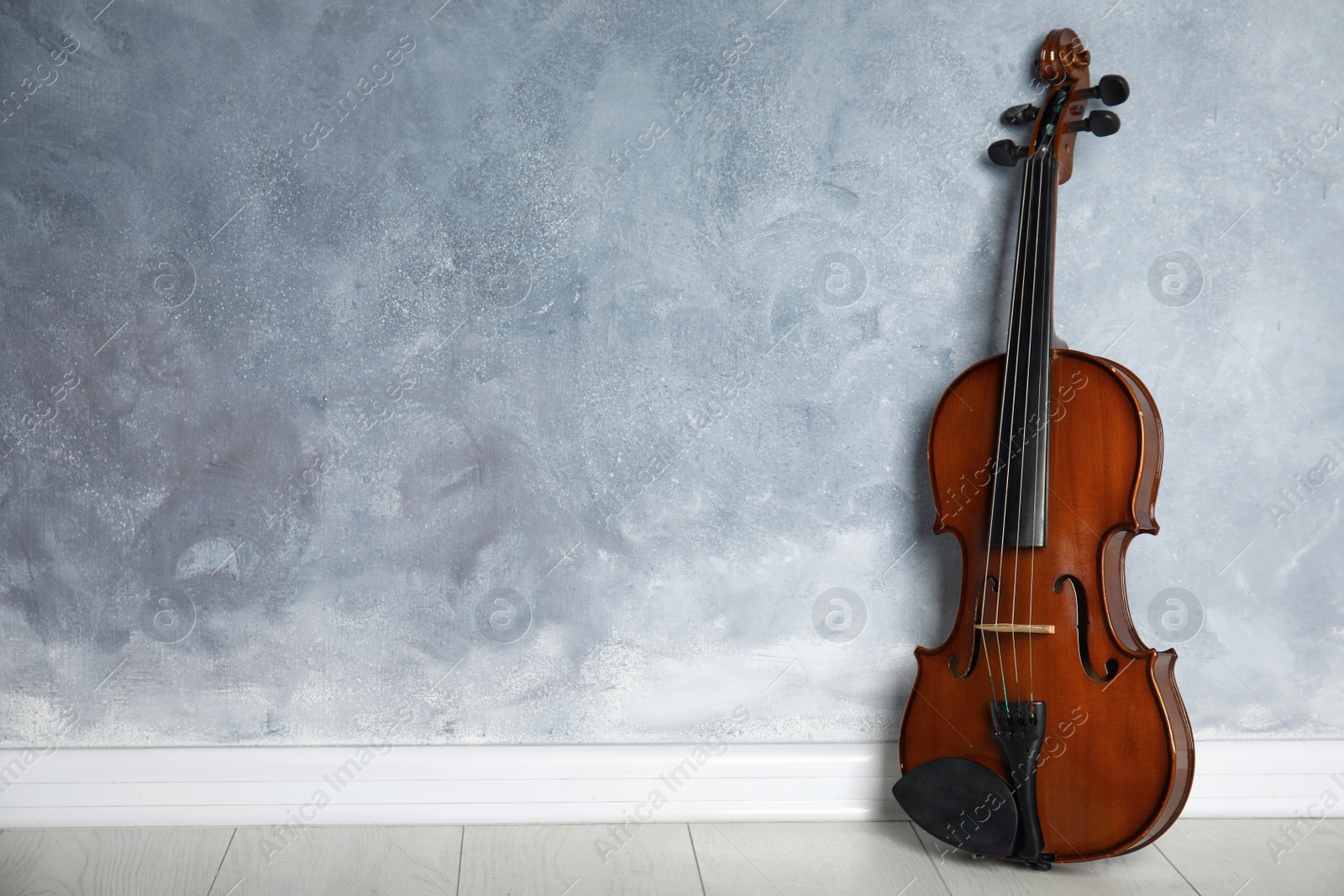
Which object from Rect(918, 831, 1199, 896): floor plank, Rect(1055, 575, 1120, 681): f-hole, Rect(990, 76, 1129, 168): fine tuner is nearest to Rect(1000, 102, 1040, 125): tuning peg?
Rect(990, 76, 1129, 168): fine tuner

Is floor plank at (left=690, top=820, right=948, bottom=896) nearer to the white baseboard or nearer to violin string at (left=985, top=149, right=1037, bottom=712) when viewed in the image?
the white baseboard

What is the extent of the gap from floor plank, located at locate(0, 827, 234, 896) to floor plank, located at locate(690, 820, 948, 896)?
1.03m

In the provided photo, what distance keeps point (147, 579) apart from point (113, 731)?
1.18 feet

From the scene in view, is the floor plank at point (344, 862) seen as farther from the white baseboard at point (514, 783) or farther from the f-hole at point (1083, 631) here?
the f-hole at point (1083, 631)

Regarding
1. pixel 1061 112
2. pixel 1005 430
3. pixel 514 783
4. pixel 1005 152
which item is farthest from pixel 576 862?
pixel 1061 112

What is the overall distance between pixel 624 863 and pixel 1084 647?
1022 millimetres

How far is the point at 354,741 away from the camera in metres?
2.11

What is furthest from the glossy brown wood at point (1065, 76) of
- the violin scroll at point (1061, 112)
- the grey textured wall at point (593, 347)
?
the grey textured wall at point (593, 347)

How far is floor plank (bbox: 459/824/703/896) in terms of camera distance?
1.83 m

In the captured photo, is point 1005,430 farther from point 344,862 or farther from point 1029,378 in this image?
point 344,862

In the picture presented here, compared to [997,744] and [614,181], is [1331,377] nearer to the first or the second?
[997,744]

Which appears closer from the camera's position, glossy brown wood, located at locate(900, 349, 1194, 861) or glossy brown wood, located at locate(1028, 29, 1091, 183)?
glossy brown wood, located at locate(900, 349, 1194, 861)

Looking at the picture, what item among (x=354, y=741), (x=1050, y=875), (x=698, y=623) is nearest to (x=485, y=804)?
(x=354, y=741)

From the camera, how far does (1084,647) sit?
173cm
